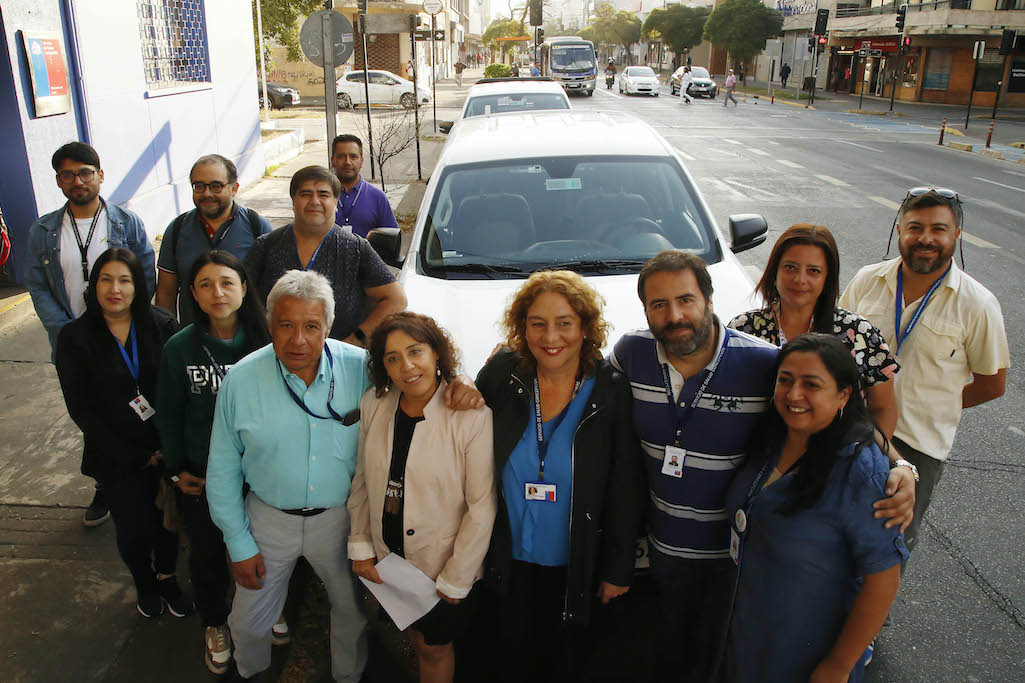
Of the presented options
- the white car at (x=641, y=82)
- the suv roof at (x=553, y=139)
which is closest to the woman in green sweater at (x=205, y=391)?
the suv roof at (x=553, y=139)

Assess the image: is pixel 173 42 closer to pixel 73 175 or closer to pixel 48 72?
pixel 48 72

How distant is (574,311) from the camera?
253 centimetres

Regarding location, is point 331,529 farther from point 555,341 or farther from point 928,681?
point 928,681

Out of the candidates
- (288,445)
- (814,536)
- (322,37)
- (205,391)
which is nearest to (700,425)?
(814,536)

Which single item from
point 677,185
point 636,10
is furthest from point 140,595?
point 636,10

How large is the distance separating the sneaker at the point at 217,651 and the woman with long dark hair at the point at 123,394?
1.26 ft

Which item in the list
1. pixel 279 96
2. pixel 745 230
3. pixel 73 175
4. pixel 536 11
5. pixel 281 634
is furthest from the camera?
pixel 279 96

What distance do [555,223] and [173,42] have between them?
8.83m

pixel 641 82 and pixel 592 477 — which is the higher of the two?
pixel 641 82

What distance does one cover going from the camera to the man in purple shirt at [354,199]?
17.9 ft

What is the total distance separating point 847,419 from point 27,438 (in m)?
5.01

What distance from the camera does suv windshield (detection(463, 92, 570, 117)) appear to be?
512 inches

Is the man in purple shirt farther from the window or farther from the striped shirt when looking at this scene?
the window

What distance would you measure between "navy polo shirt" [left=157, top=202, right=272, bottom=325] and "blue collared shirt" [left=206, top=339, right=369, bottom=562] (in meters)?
1.49
